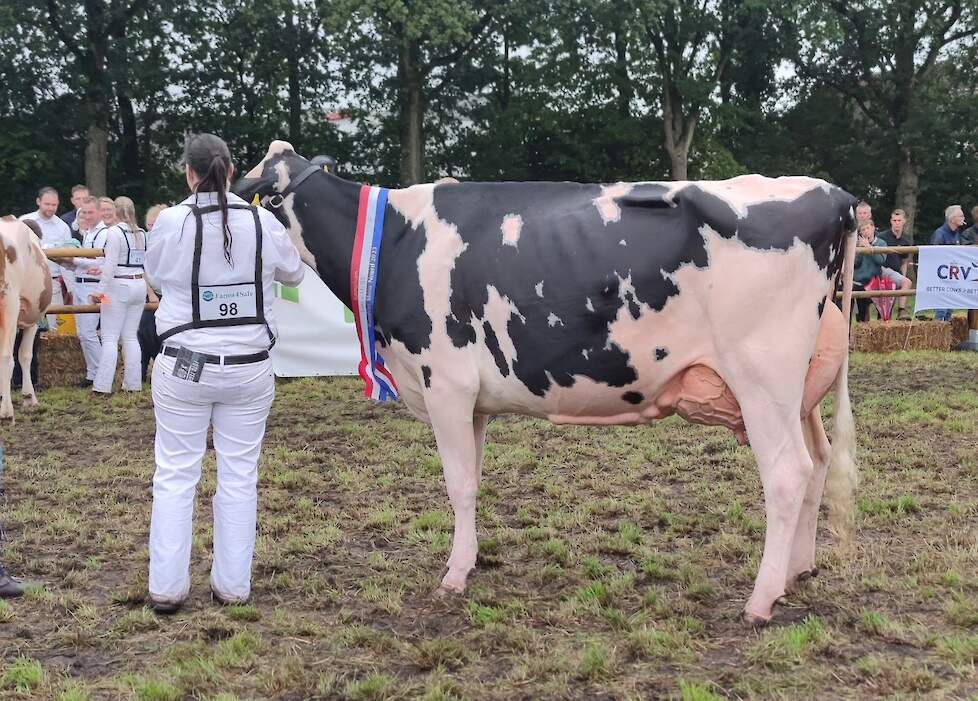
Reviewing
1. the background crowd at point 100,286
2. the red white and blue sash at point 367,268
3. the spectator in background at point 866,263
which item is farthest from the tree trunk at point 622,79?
the red white and blue sash at point 367,268

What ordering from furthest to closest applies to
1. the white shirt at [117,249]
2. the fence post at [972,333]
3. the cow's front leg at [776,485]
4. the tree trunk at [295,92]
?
the tree trunk at [295,92], the fence post at [972,333], the white shirt at [117,249], the cow's front leg at [776,485]

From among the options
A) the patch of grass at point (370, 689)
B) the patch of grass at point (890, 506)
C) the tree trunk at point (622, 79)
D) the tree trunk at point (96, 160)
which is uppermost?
the tree trunk at point (622, 79)

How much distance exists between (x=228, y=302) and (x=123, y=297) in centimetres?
635

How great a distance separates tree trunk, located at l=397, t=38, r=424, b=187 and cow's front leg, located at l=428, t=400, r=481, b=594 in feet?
76.8

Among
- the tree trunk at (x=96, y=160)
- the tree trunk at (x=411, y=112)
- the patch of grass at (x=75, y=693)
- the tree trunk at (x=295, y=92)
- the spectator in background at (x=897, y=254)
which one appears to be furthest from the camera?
the tree trunk at (x=295, y=92)

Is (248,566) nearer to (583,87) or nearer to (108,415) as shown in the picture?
(108,415)

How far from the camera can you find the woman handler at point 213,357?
4.07 meters

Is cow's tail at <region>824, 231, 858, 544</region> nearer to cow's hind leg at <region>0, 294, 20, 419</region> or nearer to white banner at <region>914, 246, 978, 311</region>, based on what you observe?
cow's hind leg at <region>0, 294, 20, 419</region>

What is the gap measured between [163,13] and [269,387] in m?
25.0

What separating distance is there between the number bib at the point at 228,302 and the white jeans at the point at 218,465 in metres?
0.22

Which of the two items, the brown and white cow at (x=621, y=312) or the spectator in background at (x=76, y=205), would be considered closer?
the brown and white cow at (x=621, y=312)

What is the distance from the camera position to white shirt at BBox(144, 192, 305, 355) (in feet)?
13.3

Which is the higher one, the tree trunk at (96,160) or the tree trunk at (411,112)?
the tree trunk at (411,112)

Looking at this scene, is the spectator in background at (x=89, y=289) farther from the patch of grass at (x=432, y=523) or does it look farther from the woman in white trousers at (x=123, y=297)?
the patch of grass at (x=432, y=523)
